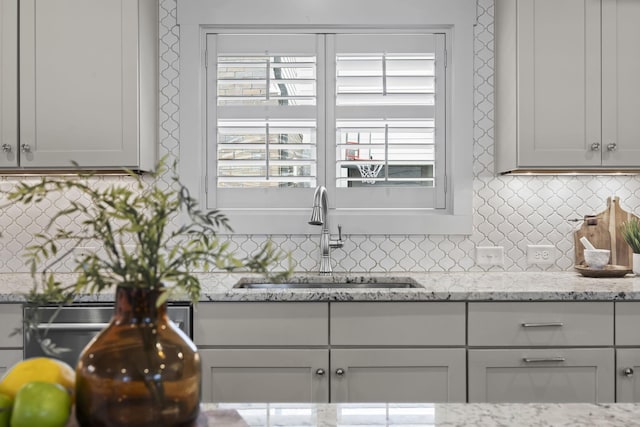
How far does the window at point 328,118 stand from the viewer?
288 cm

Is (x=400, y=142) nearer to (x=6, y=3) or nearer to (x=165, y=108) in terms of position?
(x=165, y=108)

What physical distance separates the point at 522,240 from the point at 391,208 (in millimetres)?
A: 660

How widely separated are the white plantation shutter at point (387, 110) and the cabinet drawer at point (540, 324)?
0.88m

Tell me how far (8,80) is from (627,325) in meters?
2.70

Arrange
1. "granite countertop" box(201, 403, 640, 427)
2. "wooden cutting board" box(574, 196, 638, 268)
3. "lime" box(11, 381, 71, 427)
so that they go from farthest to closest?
"wooden cutting board" box(574, 196, 638, 268) < "granite countertop" box(201, 403, 640, 427) < "lime" box(11, 381, 71, 427)

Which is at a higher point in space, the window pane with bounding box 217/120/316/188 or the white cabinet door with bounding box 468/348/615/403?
the window pane with bounding box 217/120/316/188

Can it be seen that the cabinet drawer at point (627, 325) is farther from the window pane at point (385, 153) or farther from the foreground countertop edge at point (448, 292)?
the window pane at point (385, 153)

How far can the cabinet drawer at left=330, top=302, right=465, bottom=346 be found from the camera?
214 centimetres

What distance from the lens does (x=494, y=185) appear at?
286cm

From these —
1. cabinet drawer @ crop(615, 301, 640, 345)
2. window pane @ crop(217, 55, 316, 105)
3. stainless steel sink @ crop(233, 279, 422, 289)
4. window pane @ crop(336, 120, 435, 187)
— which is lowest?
cabinet drawer @ crop(615, 301, 640, 345)

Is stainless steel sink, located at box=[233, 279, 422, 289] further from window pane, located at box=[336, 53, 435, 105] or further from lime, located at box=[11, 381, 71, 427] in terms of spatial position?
lime, located at box=[11, 381, 71, 427]

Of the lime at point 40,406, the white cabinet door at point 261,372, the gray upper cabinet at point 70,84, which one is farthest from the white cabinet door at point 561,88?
the lime at point 40,406

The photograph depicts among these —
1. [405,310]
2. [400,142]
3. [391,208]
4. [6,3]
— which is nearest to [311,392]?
[405,310]

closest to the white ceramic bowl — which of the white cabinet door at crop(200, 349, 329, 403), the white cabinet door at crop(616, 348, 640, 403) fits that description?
the white cabinet door at crop(616, 348, 640, 403)
